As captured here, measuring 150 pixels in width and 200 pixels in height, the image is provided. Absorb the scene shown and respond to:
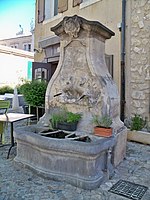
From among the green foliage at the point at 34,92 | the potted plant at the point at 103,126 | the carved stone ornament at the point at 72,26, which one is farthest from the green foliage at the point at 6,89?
the potted plant at the point at 103,126

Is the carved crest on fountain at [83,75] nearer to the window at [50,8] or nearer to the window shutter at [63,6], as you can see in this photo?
the window shutter at [63,6]

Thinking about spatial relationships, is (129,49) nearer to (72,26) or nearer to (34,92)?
(72,26)

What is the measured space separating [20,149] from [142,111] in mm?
3287

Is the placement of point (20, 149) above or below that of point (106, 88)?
below

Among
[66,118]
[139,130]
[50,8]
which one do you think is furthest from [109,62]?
[50,8]

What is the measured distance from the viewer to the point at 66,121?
3.96m

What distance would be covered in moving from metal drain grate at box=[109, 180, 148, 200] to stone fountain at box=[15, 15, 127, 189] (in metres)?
0.22

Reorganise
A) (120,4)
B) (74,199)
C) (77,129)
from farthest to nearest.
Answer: (120,4), (77,129), (74,199)

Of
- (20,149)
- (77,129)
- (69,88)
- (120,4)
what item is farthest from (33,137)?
(120,4)

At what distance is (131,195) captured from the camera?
2.81 meters

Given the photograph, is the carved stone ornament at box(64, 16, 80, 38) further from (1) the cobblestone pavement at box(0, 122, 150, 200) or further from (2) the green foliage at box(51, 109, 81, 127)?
(1) the cobblestone pavement at box(0, 122, 150, 200)

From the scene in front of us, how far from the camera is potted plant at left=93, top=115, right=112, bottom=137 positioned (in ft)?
11.7

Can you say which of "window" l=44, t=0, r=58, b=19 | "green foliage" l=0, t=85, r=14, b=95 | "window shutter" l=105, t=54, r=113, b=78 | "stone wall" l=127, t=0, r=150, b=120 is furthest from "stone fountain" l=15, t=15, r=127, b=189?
"green foliage" l=0, t=85, r=14, b=95

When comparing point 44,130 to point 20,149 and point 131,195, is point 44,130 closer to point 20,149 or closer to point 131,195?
point 20,149
